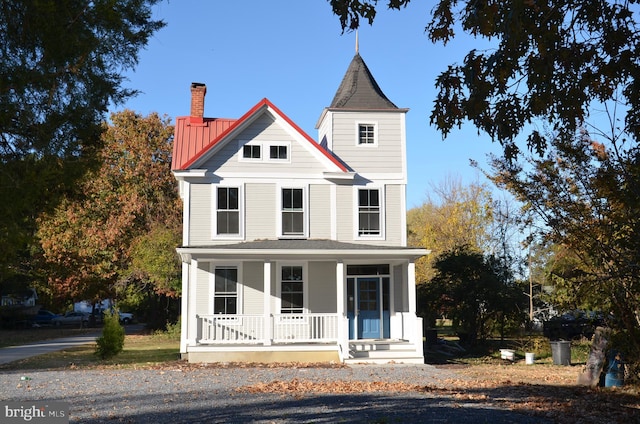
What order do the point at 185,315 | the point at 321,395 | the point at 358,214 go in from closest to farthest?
the point at 321,395 → the point at 185,315 → the point at 358,214

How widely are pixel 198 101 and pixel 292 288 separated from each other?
25.3 ft

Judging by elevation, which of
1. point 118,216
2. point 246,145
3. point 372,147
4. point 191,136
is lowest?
point 118,216

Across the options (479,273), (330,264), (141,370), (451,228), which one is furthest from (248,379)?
(451,228)

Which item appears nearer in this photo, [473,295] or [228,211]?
[228,211]

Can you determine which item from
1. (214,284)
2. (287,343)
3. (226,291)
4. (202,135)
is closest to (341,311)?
(287,343)

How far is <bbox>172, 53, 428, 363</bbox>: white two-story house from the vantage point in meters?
19.0

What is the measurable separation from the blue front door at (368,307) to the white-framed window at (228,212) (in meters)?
4.27

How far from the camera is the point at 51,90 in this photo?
752 centimetres

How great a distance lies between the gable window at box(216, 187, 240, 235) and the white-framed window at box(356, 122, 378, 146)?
4.40 m

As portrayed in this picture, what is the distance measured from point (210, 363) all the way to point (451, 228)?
800 inches

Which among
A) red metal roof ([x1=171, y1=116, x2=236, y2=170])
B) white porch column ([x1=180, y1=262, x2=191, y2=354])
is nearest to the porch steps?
white porch column ([x1=180, y1=262, x2=191, y2=354])

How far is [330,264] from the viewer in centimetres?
2052

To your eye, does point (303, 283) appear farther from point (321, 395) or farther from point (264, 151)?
point (321, 395)

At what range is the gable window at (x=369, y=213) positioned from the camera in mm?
20656
